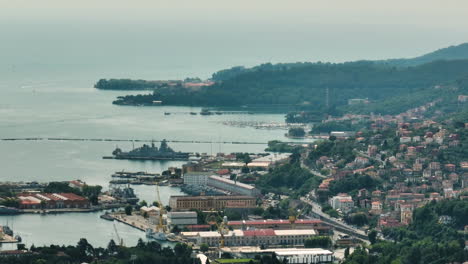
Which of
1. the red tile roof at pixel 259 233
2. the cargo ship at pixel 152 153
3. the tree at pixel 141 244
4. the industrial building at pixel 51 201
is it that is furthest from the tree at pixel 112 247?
the cargo ship at pixel 152 153

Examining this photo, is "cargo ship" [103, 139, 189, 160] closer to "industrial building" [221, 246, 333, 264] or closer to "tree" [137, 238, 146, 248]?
"industrial building" [221, 246, 333, 264]

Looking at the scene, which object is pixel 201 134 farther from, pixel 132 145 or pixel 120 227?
pixel 120 227

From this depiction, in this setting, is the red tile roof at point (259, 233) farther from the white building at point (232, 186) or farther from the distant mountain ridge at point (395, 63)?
the distant mountain ridge at point (395, 63)

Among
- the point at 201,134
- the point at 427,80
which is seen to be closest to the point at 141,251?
the point at 201,134

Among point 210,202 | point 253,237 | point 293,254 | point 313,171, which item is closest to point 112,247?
point 293,254

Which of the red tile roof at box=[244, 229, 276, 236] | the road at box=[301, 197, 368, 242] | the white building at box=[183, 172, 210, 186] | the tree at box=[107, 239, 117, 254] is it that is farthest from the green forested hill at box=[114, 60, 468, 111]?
the tree at box=[107, 239, 117, 254]

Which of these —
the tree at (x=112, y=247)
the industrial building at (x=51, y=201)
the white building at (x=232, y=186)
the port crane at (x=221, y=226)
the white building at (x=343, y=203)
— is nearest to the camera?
the tree at (x=112, y=247)
